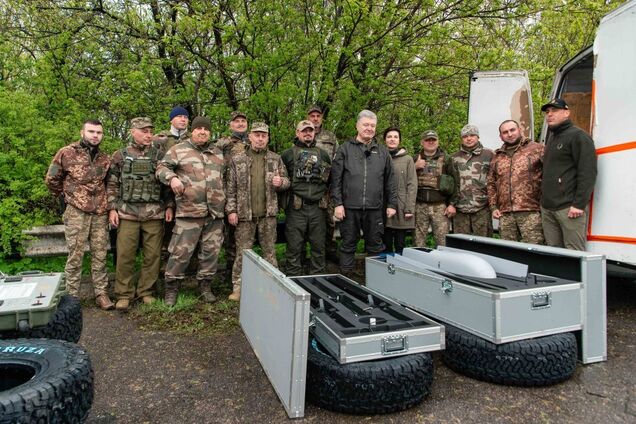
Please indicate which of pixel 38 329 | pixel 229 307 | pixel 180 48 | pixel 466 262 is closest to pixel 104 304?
pixel 229 307

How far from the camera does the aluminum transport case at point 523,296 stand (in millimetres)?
2932

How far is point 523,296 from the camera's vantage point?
2949 millimetres

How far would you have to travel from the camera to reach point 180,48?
17.5 feet

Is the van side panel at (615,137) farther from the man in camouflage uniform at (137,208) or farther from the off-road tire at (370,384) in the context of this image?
the man in camouflage uniform at (137,208)

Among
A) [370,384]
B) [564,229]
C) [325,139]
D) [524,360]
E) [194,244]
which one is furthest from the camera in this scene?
[325,139]

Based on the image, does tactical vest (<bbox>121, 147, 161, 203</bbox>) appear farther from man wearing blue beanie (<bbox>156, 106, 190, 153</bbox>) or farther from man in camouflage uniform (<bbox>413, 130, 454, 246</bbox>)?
man in camouflage uniform (<bbox>413, 130, 454, 246</bbox>)

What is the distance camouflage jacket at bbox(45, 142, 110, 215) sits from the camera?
461cm

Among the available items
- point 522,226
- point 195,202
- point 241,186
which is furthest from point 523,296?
point 195,202

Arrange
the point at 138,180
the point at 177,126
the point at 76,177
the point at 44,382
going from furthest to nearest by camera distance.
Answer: the point at 177,126 < the point at 138,180 < the point at 76,177 < the point at 44,382

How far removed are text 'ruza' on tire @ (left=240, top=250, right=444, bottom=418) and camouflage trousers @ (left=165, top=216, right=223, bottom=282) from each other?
2071 mm

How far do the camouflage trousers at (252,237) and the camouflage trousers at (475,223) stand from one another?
2277mm

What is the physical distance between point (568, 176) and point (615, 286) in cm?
207

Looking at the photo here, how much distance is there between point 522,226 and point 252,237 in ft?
9.76

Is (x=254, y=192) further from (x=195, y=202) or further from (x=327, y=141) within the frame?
(x=327, y=141)
